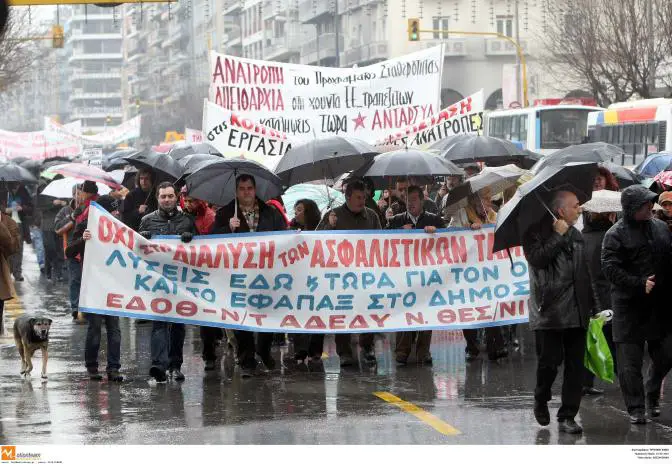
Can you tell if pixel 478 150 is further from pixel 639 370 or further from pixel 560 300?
pixel 560 300

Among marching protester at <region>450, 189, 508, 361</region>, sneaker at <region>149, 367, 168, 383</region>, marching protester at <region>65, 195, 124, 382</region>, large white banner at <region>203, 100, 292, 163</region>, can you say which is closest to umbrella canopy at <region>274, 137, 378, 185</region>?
marching protester at <region>450, 189, 508, 361</region>

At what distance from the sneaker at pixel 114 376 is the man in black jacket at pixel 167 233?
0.84 feet

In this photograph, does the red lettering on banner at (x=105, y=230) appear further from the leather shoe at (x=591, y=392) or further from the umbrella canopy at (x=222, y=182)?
the leather shoe at (x=591, y=392)

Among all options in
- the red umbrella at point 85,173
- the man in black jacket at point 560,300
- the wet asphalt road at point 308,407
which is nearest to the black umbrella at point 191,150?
the red umbrella at point 85,173

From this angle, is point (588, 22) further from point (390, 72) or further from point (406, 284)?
point (406, 284)

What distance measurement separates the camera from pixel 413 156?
1346 centimetres

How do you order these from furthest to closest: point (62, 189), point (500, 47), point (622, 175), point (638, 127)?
point (500, 47)
point (638, 127)
point (62, 189)
point (622, 175)

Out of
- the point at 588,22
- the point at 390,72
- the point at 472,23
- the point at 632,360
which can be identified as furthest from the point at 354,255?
the point at 472,23

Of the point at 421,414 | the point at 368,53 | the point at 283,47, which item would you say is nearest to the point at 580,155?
the point at 421,414

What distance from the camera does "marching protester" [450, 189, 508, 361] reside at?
1309cm

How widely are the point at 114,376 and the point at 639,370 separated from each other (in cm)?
464

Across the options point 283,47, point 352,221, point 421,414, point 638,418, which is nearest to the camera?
point 638,418

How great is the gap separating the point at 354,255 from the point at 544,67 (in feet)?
166

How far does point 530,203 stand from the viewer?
941 centimetres
